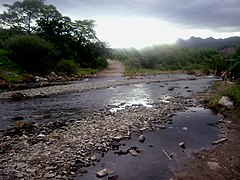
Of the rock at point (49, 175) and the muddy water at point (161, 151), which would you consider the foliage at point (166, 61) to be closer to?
the muddy water at point (161, 151)

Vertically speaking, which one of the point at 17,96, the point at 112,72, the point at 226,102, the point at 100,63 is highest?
the point at 100,63

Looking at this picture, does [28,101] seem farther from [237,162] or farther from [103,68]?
[103,68]

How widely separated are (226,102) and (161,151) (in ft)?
35.7

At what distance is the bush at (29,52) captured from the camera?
152 feet

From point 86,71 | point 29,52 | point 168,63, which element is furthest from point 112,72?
point 168,63

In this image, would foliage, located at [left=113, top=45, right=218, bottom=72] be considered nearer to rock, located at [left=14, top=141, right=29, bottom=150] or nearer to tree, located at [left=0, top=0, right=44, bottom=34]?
tree, located at [left=0, top=0, right=44, bottom=34]

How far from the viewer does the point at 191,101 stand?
25.1m

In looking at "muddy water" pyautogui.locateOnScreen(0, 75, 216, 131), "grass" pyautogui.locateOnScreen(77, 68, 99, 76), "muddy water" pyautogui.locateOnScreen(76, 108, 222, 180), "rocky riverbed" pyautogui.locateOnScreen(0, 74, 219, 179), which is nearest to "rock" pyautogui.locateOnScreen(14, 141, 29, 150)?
"rocky riverbed" pyautogui.locateOnScreen(0, 74, 219, 179)

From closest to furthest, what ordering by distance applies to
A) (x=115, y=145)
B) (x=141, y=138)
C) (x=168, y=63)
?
(x=115, y=145) → (x=141, y=138) → (x=168, y=63)

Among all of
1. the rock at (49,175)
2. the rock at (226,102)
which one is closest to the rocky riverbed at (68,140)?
the rock at (49,175)

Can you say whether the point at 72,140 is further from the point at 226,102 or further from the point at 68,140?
the point at 226,102

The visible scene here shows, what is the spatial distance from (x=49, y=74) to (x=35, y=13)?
23.2m

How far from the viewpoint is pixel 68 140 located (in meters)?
13.2

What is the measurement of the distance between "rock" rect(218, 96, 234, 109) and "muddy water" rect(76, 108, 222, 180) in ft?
9.52
